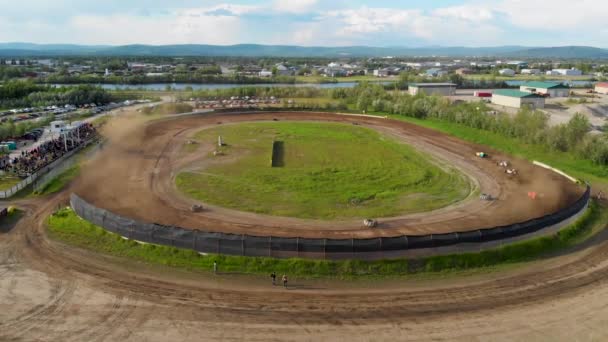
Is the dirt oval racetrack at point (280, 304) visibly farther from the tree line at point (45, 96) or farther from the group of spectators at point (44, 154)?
the tree line at point (45, 96)

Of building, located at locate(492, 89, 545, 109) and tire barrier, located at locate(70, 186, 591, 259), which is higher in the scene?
building, located at locate(492, 89, 545, 109)

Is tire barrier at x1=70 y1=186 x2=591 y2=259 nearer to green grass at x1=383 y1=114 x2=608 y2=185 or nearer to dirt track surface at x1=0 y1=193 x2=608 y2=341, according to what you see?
dirt track surface at x1=0 y1=193 x2=608 y2=341

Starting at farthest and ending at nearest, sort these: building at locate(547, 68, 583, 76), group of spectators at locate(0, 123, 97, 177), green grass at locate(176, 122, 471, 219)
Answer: building at locate(547, 68, 583, 76) < group of spectators at locate(0, 123, 97, 177) < green grass at locate(176, 122, 471, 219)

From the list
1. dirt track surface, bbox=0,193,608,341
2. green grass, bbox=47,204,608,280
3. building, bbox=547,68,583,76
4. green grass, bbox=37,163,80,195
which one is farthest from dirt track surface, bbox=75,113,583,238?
building, bbox=547,68,583,76

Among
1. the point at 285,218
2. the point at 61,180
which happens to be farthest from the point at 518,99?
the point at 61,180

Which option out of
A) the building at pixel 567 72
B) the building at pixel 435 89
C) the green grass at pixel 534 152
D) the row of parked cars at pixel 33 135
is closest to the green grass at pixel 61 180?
the row of parked cars at pixel 33 135

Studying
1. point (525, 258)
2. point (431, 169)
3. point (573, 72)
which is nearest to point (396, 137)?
point (431, 169)

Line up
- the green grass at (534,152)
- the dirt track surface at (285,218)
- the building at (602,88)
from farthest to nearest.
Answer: the building at (602,88) < the green grass at (534,152) < the dirt track surface at (285,218)
